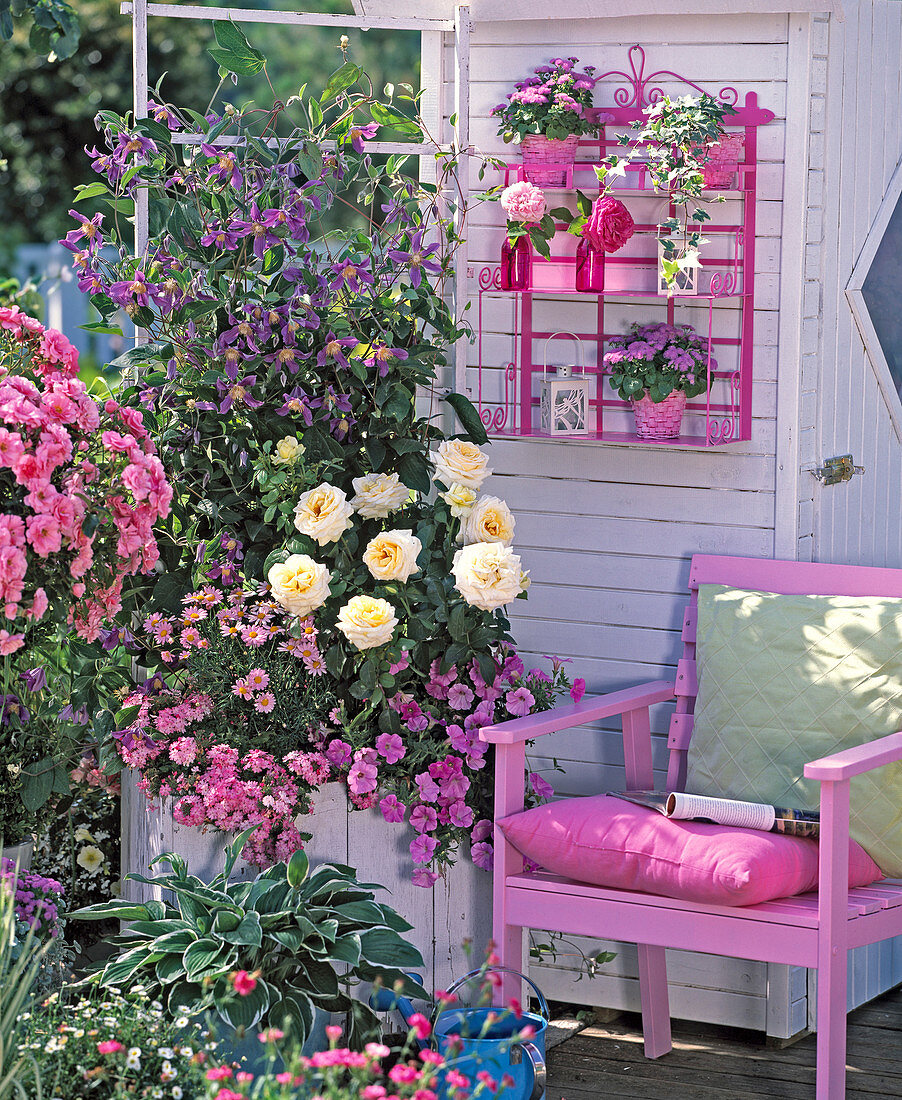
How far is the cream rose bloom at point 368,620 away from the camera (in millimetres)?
2691

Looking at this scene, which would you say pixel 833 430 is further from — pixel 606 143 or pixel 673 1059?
pixel 673 1059

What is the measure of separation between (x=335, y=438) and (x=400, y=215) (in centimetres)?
45

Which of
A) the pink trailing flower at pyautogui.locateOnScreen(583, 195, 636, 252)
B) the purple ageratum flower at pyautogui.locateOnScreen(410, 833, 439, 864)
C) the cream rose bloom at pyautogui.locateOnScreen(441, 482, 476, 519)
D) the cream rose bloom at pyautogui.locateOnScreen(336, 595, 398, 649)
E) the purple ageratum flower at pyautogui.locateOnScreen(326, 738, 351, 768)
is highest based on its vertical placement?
the pink trailing flower at pyautogui.locateOnScreen(583, 195, 636, 252)

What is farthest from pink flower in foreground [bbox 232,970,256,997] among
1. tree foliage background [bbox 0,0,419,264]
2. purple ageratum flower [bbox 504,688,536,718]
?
tree foliage background [bbox 0,0,419,264]

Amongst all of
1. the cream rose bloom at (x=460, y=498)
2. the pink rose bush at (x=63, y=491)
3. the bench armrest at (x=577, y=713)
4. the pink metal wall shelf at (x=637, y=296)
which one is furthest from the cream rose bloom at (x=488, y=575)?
the pink rose bush at (x=63, y=491)

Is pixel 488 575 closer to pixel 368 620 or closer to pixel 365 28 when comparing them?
pixel 368 620

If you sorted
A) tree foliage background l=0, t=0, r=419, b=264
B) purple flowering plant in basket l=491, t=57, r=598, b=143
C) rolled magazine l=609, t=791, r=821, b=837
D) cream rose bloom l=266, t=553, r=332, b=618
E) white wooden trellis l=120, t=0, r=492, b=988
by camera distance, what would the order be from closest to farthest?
rolled magazine l=609, t=791, r=821, b=837 < cream rose bloom l=266, t=553, r=332, b=618 < white wooden trellis l=120, t=0, r=492, b=988 < purple flowering plant in basket l=491, t=57, r=598, b=143 < tree foliage background l=0, t=0, r=419, b=264

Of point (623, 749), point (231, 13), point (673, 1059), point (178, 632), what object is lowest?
point (673, 1059)

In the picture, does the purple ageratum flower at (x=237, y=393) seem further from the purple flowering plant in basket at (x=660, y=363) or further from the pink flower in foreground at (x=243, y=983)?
the pink flower in foreground at (x=243, y=983)

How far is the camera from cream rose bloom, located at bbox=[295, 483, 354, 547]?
2.73 meters

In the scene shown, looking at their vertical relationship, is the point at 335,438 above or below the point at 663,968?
above

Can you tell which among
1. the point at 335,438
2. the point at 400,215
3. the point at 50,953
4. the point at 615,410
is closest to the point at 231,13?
the point at 400,215

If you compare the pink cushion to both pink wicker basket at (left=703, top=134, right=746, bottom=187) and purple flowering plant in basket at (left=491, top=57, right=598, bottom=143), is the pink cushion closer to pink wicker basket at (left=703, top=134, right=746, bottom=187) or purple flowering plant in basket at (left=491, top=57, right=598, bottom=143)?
pink wicker basket at (left=703, top=134, right=746, bottom=187)

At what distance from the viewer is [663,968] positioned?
3.07 meters
